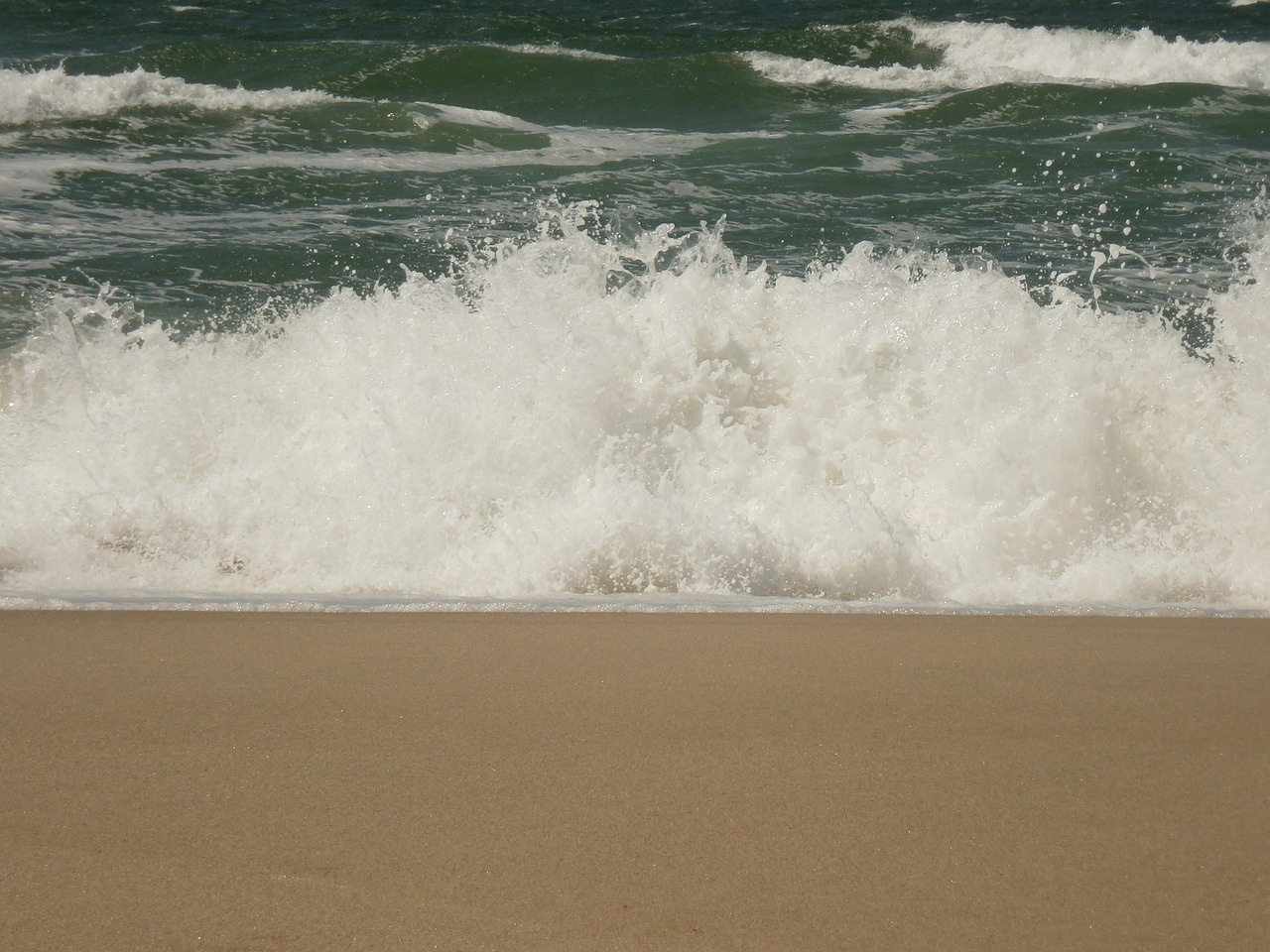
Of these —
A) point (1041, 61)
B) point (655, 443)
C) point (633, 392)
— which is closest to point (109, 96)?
point (633, 392)

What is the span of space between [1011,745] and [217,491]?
10.0 feet

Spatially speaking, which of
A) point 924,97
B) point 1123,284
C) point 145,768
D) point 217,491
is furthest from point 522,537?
point 924,97

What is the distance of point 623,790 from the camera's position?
2.22 meters

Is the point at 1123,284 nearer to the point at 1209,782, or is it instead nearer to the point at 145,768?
the point at 1209,782

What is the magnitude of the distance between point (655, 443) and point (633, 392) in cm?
29

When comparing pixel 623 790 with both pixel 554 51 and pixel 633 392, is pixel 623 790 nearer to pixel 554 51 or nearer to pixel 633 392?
pixel 633 392

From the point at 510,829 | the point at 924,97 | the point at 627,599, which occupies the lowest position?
the point at 627,599

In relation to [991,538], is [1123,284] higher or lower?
higher

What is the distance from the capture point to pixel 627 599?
3777 millimetres

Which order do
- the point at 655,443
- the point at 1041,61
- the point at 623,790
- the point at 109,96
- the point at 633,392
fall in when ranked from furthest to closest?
the point at 1041,61 → the point at 109,96 → the point at 633,392 → the point at 655,443 → the point at 623,790

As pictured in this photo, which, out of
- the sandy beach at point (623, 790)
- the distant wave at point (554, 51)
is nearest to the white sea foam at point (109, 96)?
the distant wave at point (554, 51)

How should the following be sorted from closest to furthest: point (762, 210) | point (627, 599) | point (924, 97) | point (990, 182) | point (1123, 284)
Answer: point (627, 599) < point (1123, 284) < point (762, 210) < point (990, 182) < point (924, 97)

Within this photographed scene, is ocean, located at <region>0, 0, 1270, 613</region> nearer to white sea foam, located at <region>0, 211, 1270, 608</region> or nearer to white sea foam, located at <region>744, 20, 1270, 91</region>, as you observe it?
white sea foam, located at <region>0, 211, 1270, 608</region>

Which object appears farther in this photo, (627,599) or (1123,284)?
(1123,284)
